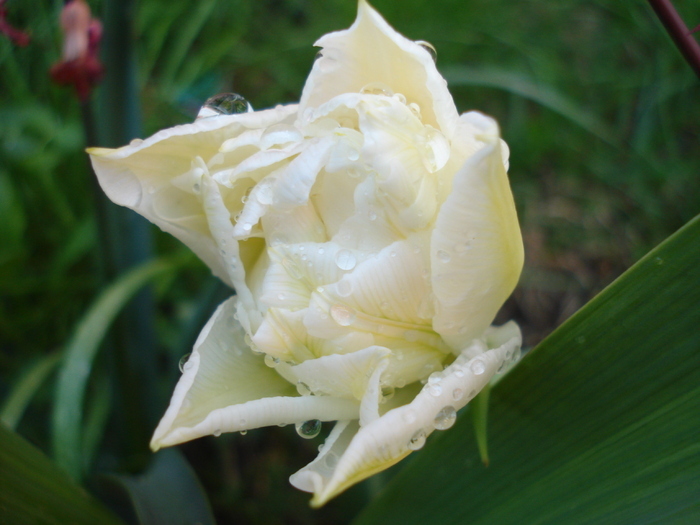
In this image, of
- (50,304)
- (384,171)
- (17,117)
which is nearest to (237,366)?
(384,171)

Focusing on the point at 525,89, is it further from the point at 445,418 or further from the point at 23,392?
the point at 23,392

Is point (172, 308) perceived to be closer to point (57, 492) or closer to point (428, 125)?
point (57, 492)

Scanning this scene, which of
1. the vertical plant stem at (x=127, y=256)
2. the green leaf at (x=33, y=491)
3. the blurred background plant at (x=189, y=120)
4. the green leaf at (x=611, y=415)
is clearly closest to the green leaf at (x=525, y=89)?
the blurred background plant at (x=189, y=120)

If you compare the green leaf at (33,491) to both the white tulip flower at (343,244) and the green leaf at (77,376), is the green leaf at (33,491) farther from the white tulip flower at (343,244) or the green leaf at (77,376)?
the green leaf at (77,376)

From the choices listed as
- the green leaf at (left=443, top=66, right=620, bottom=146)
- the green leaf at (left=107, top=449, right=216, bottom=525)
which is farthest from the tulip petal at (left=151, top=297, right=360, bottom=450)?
the green leaf at (left=443, top=66, right=620, bottom=146)

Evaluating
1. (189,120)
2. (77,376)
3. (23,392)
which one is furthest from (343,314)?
(189,120)
